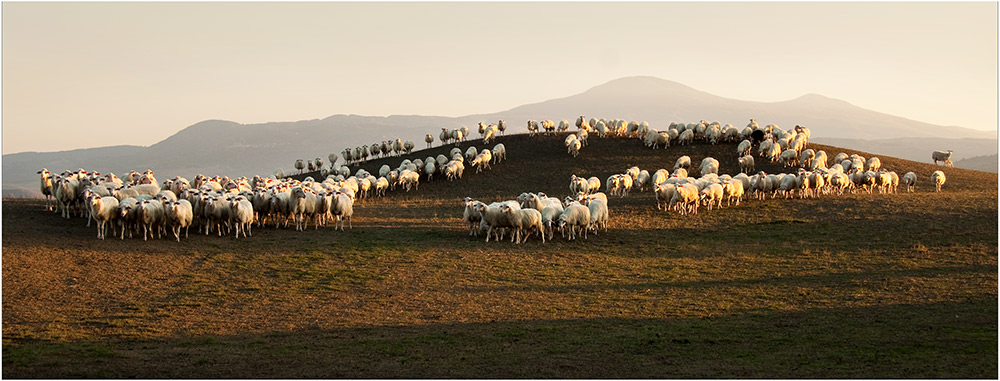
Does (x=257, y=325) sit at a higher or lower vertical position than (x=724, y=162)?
lower

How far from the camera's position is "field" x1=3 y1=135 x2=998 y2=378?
13.1 m

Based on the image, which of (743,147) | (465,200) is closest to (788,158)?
(743,147)

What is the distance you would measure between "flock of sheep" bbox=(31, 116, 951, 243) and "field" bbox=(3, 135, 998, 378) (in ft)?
3.37

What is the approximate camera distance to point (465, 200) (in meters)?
30.5

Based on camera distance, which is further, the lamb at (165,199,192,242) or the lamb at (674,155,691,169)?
the lamb at (674,155,691,169)

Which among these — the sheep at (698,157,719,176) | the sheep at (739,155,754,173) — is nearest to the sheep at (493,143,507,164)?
the sheep at (698,157,719,176)

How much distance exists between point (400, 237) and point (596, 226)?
7757mm

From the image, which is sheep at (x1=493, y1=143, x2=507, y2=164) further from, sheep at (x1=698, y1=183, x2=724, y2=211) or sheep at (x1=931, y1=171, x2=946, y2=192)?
sheep at (x1=931, y1=171, x2=946, y2=192)

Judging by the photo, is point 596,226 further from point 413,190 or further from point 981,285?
point 413,190

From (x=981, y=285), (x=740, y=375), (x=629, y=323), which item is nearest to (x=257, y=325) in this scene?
(x=629, y=323)

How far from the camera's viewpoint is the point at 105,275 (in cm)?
1992

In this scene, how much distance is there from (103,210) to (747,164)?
3692 centimetres

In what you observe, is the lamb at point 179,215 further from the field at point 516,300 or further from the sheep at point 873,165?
the sheep at point 873,165

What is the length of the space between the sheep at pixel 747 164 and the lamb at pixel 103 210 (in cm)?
3580
